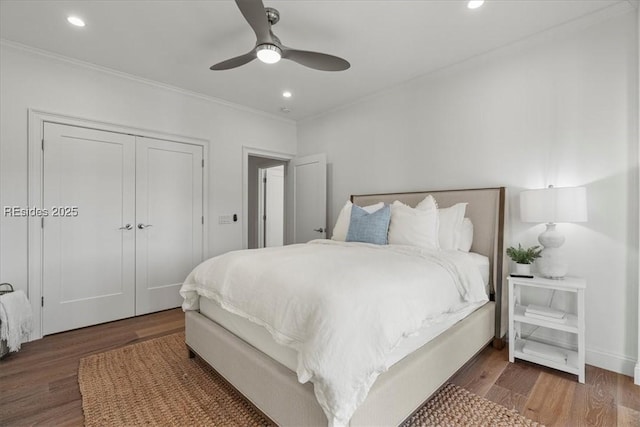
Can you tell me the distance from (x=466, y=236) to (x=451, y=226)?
176 mm

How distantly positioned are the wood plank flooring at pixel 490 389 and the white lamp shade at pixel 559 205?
110cm

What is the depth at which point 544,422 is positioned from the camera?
159 cm

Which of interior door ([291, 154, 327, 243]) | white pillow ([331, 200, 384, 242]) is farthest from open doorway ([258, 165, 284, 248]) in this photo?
white pillow ([331, 200, 384, 242])

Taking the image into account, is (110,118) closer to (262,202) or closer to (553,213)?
(262,202)

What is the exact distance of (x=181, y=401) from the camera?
1.75 m

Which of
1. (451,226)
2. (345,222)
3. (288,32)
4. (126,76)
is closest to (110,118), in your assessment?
(126,76)

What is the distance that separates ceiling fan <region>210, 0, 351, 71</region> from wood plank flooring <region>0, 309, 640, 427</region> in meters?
2.47

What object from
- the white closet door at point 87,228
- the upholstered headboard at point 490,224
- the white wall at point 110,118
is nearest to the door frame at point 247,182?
the white wall at point 110,118

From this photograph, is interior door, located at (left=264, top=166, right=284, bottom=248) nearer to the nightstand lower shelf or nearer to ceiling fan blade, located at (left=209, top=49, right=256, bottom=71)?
ceiling fan blade, located at (left=209, top=49, right=256, bottom=71)

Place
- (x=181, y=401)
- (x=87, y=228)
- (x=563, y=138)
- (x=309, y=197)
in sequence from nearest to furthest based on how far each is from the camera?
(x=181, y=401) < (x=563, y=138) < (x=87, y=228) < (x=309, y=197)

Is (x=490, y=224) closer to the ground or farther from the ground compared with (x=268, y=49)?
closer to the ground

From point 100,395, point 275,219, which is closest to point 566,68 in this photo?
point 100,395

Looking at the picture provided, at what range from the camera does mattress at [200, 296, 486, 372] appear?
4.63 feet

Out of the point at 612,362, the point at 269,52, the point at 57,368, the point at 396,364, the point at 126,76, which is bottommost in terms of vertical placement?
the point at 57,368
